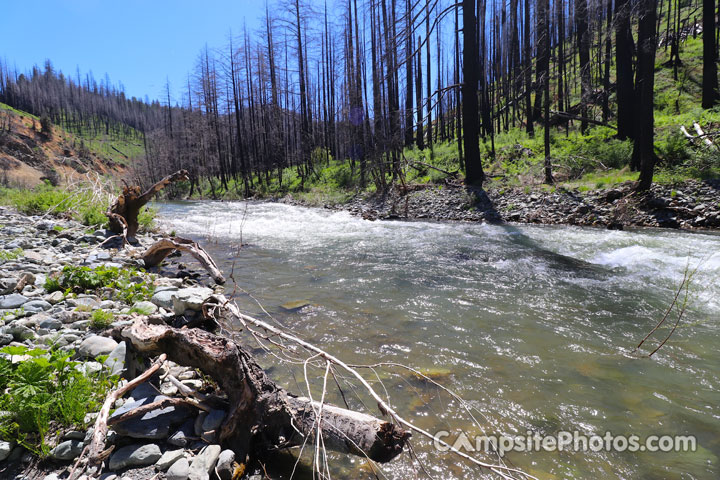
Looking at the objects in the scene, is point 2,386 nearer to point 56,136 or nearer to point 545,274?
point 545,274

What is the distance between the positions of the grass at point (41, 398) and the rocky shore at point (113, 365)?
5 cm

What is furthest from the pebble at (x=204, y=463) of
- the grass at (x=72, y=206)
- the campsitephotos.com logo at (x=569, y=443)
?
the grass at (x=72, y=206)

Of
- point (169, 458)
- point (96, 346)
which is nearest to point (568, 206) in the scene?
point (169, 458)

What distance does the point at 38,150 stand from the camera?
48688 millimetres

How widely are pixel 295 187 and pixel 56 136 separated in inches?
2450

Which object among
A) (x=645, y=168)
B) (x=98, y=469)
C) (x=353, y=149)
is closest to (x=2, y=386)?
(x=98, y=469)

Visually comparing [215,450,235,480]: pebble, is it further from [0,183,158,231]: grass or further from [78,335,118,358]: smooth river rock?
[0,183,158,231]: grass

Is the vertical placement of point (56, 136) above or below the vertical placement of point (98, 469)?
above

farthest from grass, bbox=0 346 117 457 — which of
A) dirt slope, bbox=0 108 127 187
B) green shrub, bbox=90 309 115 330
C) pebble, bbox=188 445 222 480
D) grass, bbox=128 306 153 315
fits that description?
dirt slope, bbox=0 108 127 187

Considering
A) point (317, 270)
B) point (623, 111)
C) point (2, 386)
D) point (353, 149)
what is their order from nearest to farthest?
point (2, 386) < point (317, 270) < point (623, 111) < point (353, 149)

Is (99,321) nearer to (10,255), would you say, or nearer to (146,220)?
(10,255)

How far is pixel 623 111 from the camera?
39.3ft

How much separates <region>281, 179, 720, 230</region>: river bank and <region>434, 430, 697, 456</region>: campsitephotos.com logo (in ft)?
22.7

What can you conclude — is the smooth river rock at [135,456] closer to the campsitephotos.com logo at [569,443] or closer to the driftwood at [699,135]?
the campsitephotos.com logo at [569,443]
